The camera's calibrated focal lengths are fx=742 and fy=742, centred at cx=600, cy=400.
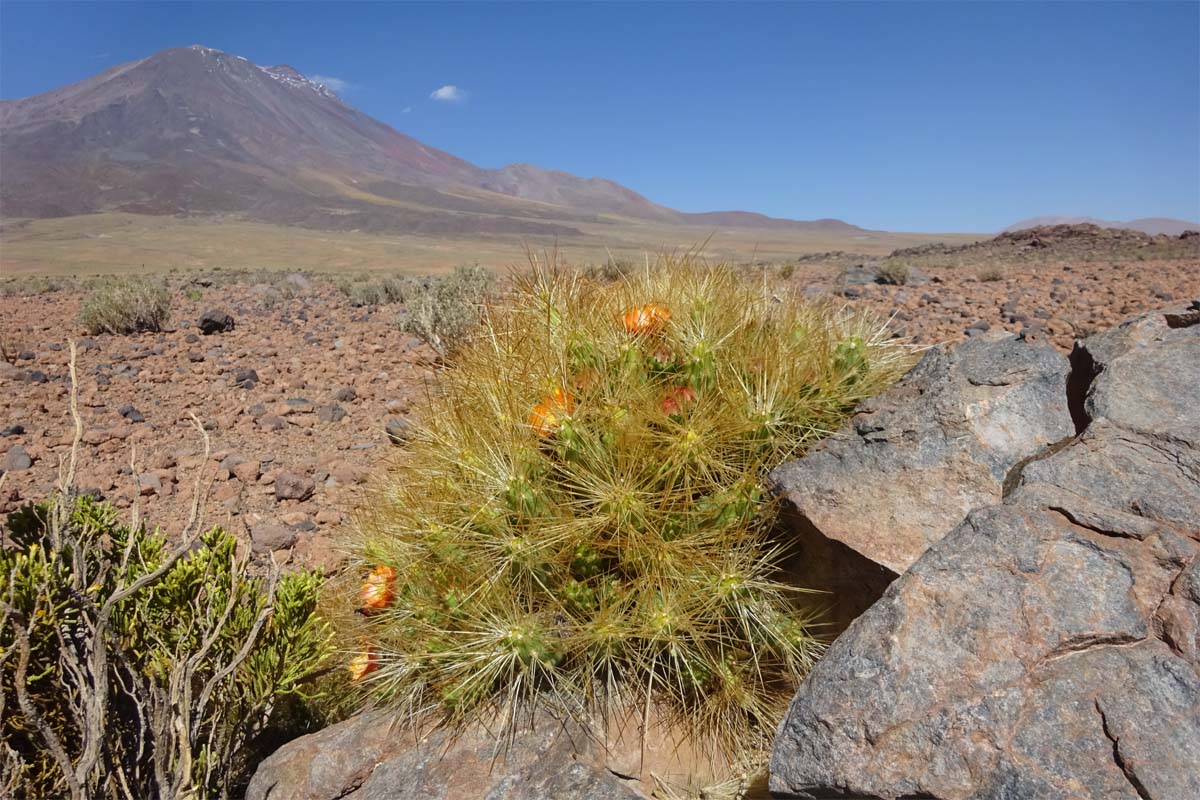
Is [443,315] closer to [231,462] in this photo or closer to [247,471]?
[231,462]

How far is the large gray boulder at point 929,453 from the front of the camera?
2.28m

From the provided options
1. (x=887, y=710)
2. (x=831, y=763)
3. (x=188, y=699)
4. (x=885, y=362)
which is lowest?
(x=188, y=699)

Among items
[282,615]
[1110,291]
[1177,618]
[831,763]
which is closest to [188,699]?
[282,615]

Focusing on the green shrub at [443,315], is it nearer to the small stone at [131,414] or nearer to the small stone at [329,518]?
the small stone at [131,414]

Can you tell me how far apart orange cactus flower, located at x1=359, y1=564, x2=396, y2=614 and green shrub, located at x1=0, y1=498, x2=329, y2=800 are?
0.56ft

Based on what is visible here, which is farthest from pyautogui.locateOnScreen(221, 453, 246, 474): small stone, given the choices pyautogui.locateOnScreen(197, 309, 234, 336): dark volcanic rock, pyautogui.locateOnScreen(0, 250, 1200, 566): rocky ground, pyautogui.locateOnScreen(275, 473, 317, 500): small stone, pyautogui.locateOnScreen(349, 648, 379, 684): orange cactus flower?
pyautogui.locateOnScreen(197, 309, 234, 336): dark volcanic rock

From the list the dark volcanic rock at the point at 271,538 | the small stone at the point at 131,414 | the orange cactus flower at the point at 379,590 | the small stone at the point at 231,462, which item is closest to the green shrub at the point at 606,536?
the orange cactus flower at the point at 379,590

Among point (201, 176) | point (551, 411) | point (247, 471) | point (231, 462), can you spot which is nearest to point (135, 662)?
point (551, 411)

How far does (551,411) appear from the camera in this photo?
8.02 ft

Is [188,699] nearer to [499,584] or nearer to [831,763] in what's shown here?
[499,584]

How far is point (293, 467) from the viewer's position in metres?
4.59

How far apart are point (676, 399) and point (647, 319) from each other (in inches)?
15.4

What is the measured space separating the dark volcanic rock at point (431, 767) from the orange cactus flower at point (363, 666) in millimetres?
214

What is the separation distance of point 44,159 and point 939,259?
547 ft
